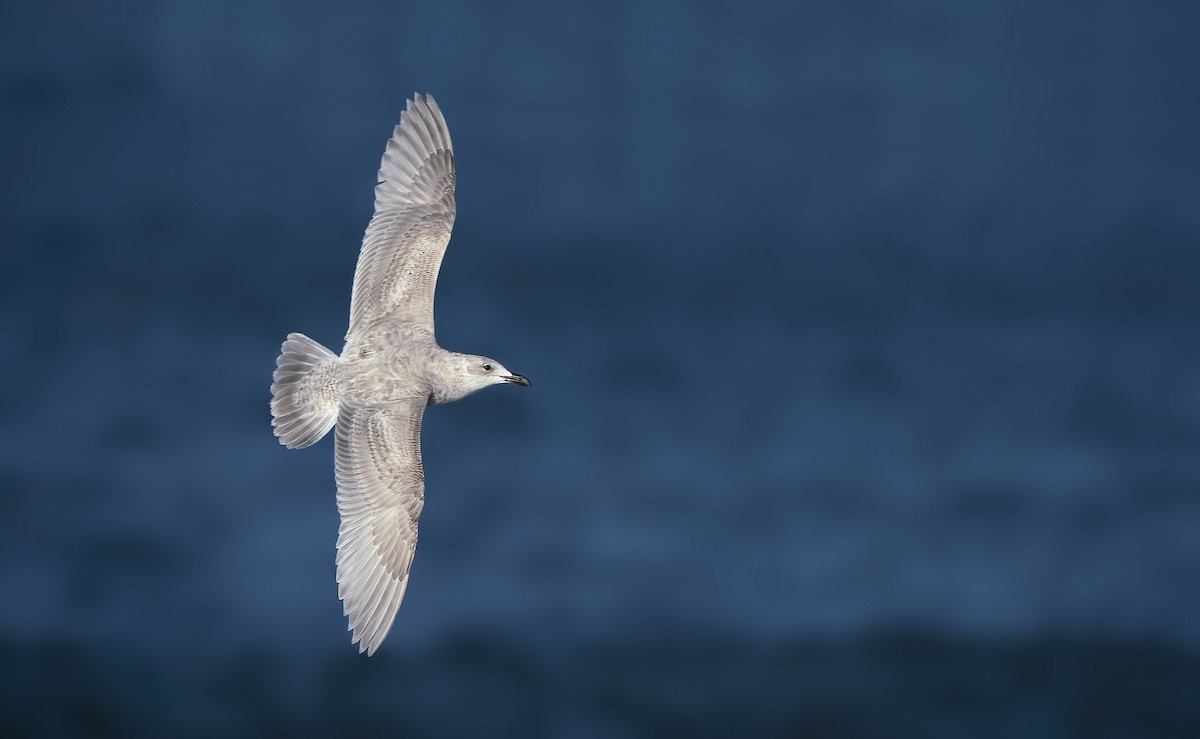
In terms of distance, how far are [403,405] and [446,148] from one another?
2345mm

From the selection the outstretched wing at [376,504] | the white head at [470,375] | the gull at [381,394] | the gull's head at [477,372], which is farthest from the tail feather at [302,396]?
the gull's head at [477,372]

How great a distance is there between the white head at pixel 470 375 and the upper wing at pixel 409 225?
0.53m

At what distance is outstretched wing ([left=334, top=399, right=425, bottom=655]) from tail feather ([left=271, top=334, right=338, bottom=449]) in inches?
8.8

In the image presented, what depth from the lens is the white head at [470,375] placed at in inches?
383

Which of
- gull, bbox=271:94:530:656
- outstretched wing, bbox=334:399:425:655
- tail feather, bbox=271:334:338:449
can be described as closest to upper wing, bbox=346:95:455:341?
gull, bbox=271:94:530:656

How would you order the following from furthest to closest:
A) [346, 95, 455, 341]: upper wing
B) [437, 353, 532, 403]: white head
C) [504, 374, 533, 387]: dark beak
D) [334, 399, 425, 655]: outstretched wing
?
[346, 95, 455, 341]: upper wing, [504, 374, 533, 387]: dark beak, [437, 353, 532, 403]: white head, [334, 399, 425, 655]: outstretched wing

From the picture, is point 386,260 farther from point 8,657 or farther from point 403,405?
point 8,657

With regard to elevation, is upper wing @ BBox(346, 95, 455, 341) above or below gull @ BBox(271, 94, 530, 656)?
above

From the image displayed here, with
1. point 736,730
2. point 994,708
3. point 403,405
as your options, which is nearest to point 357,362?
point 403,405

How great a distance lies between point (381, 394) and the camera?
955cm

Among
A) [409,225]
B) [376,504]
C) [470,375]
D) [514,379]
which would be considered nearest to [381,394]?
[470,375]

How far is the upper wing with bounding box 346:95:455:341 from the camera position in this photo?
33.2ft

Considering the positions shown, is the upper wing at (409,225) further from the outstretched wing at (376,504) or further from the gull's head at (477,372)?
the outstretched wing at (376,504)

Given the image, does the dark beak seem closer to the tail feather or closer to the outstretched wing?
the outstretched wing
